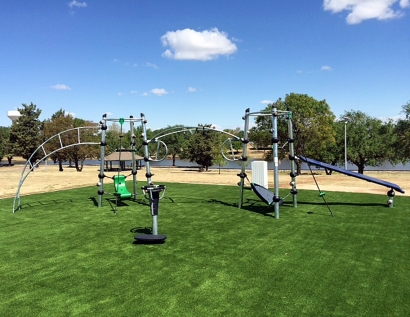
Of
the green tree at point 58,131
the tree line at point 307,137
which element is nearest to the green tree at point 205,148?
the tree line at point 307,137

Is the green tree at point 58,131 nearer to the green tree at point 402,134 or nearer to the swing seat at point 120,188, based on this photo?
the swing seat at point 120,188

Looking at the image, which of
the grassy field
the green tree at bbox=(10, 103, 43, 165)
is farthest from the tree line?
the grassy field

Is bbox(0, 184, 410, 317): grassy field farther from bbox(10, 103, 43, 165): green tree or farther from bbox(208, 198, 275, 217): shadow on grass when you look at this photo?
bbox(10, 103, 43, 165): green tree

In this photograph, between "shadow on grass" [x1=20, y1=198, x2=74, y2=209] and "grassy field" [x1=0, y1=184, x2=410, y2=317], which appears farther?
"shadow on grass" [x1=20, y1=198, x2=74, y2=209]

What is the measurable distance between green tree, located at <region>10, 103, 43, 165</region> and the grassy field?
39256 mm

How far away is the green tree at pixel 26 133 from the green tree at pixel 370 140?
135ft

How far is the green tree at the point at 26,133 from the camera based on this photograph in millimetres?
46031

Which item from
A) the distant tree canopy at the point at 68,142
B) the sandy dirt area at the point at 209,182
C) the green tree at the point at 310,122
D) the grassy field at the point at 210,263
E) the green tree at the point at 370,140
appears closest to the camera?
the grassy field at the point at 210,263

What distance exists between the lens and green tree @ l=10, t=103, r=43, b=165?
46.0m

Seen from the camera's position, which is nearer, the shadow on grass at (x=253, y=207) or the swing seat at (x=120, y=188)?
the shadow on grass at (x=253, y=207)

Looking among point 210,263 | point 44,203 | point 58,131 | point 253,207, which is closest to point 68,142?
point 58,131

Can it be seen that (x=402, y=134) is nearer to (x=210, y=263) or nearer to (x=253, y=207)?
(x=253, y=207)

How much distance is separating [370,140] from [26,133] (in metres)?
45.0

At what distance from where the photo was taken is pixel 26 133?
46.5 metres
